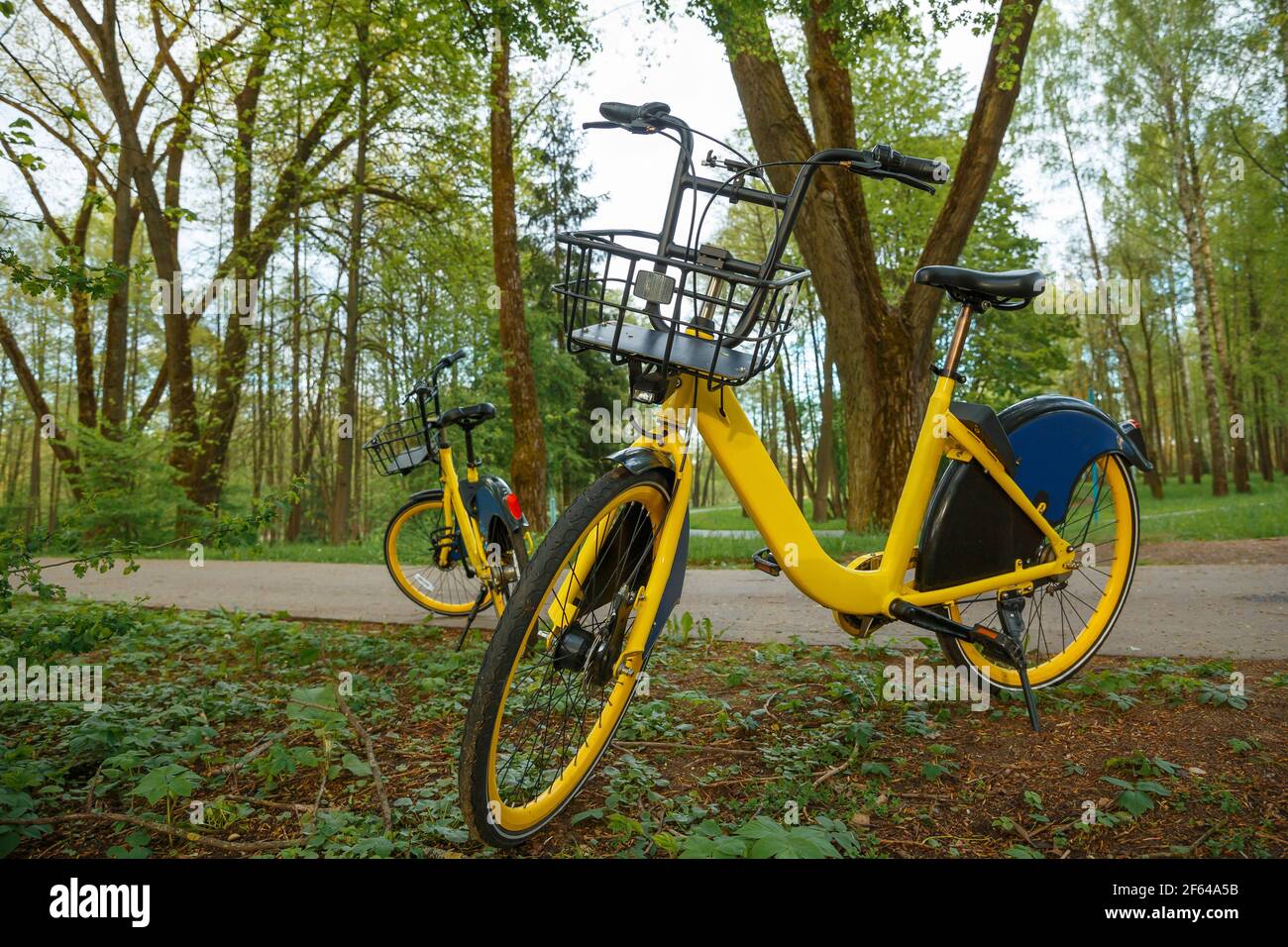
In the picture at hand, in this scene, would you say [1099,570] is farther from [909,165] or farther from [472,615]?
[472,615]

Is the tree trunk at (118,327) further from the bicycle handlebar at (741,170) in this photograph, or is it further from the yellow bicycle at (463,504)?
the bicycle handlebar at (741,170)

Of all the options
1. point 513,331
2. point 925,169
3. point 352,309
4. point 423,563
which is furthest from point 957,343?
point 352,309

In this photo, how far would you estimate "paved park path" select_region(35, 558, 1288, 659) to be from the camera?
3805mm

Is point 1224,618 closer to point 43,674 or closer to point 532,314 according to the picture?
point 43,674

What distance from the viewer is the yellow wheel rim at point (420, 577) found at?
5.20 meters

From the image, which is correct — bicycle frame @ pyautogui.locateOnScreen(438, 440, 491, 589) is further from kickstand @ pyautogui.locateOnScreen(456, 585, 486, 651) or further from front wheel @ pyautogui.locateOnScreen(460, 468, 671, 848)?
front wheel @ pyautogui.locateOnScreen(460, 468, 671, 848)

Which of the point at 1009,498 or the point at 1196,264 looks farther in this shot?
the point at 1196,264

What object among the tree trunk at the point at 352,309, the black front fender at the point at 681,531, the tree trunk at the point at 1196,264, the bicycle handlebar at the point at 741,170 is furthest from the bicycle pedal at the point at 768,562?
the tree trunk at the point at 1196,264

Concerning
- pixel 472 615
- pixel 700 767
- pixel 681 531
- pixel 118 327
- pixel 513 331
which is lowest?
pixel 700 767

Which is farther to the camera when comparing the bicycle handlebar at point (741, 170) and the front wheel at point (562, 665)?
the bicycle handlebar at point (741, 170)

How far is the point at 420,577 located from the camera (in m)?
5.41

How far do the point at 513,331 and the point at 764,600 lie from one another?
24.1ft
